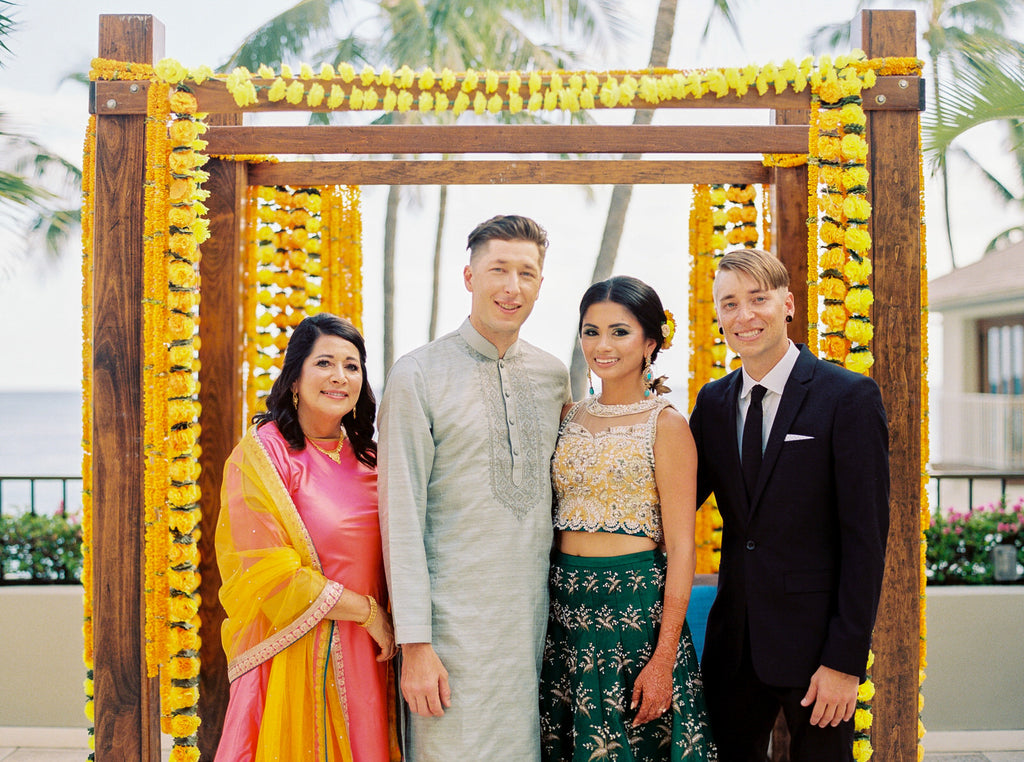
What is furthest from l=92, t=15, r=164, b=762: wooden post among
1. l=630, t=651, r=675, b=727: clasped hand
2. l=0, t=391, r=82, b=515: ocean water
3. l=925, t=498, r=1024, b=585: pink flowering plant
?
l=0, t=391, r=82, b=515: ocean water

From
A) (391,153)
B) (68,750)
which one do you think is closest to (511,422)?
(391,153)

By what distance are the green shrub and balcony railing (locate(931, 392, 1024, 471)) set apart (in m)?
13.4

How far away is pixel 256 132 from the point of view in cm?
306

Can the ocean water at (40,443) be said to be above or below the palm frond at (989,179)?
below

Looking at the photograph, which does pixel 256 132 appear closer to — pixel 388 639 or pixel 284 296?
pixel 284 296

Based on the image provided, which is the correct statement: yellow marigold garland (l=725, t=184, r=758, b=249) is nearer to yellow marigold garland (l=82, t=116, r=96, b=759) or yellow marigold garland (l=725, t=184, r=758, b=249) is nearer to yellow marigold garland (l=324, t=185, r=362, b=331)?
yellow marigold garland (l=324, t=185, r=362, b=331)

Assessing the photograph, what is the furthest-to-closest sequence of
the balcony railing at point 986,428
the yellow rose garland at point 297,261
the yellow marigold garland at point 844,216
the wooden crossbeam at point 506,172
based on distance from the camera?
the balcony railing at point 986,428
the yellow rose garland at point 297,261
the wooden crossbeam at point 506,172
the yellow marigold garland at point 844,216

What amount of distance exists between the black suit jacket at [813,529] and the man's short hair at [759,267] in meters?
0.22

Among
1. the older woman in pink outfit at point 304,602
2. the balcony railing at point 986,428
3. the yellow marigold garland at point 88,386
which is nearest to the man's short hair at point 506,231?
the older woman in pink outfit at point 304,602

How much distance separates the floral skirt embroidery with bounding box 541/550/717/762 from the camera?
7.41 feet

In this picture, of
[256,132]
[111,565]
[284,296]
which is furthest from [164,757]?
[256,132]

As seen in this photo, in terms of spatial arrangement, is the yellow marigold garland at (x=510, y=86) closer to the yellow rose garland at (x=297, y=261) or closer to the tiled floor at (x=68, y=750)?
the yellow rose garland at (x=297, y=261)

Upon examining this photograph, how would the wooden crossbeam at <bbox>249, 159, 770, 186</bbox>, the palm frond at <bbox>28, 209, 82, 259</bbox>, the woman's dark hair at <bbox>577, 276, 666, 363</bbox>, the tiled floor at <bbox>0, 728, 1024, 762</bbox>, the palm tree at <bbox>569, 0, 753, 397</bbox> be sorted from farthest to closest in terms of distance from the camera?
the palm frond at <bbox>28, 209, 82, 259</bbox> → the palm tree at <bbox>569, 0, 753, 397</bbox> → the tiled floor at <bbox>0, 728, 1024, 762</bbox> → the wooden crossbeam at <bbox>249, 159, 770, 186</bbox> → the woman's dark hair at <bbox>577, 276, 666, 363</bbox>

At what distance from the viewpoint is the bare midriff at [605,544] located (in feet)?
7.67
